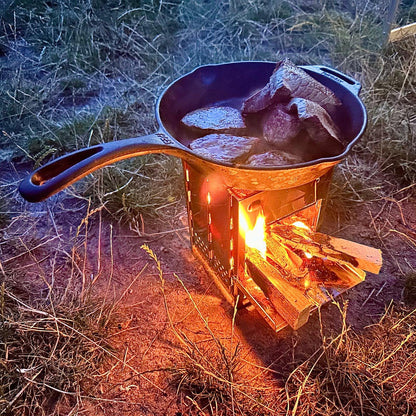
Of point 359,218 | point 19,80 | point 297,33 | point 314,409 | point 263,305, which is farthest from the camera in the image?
point 297,33

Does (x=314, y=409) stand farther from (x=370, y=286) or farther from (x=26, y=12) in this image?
(x=26, y=12)

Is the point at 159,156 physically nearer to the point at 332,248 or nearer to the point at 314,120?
the point at 332,248

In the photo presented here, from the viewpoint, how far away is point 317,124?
1.39 m

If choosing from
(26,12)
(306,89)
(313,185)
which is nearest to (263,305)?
(313,185)

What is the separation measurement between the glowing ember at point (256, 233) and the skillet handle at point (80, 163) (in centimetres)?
40

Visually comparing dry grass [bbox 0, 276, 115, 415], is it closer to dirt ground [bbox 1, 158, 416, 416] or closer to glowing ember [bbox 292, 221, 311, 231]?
dirt ground [bbox 1, 158, 416, 416]

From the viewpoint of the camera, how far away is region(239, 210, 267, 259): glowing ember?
61.7 inches

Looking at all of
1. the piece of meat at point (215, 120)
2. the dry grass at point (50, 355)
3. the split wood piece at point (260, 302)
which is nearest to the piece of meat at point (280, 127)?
the piece of meat at point (215, 120)

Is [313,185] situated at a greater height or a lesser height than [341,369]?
greater

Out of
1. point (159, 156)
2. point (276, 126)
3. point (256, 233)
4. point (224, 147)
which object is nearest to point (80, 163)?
point (224, 147)

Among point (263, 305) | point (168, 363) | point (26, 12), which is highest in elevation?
point (26, 12)

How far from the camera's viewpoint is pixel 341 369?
63.0 inches

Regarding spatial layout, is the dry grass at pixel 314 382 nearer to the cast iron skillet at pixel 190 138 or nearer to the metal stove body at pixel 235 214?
the metal stove body at pixel 235 214

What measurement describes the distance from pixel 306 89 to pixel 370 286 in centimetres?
109
